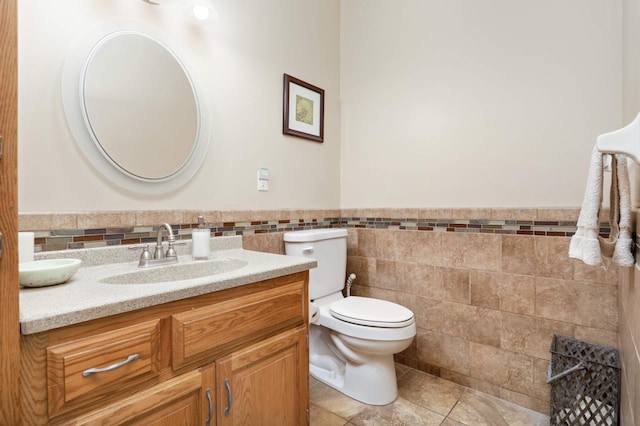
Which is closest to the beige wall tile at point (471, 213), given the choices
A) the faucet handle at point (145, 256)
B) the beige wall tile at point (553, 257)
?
the beige wall tile at point (553, 257)

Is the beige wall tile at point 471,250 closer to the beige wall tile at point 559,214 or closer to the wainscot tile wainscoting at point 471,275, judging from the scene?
the wainscot tile wainscoting at point 471,275

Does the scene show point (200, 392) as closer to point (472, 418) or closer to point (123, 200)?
point (123, 200)

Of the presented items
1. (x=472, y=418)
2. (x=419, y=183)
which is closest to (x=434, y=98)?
(x=419, y=183)

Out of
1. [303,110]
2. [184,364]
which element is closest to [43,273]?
[184,364]

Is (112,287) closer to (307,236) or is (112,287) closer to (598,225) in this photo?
(307,236)

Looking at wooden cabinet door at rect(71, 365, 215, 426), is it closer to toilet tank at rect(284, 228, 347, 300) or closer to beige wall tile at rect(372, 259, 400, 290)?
toilet tank at rect(284, 228, 347, 300)

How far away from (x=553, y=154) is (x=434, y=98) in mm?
709

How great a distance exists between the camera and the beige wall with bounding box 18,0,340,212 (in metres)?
1.09

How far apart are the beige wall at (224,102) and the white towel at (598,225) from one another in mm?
1433

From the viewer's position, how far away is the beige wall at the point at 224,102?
109 centimetres

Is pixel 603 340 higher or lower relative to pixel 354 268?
lower

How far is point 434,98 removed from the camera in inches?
75.2

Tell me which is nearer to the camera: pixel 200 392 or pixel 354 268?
pixel 200 392

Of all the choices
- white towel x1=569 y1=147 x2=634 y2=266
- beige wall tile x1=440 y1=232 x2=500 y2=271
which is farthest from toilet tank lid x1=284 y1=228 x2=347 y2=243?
white towel x1=569 y1=147 x2=634 y2=266
